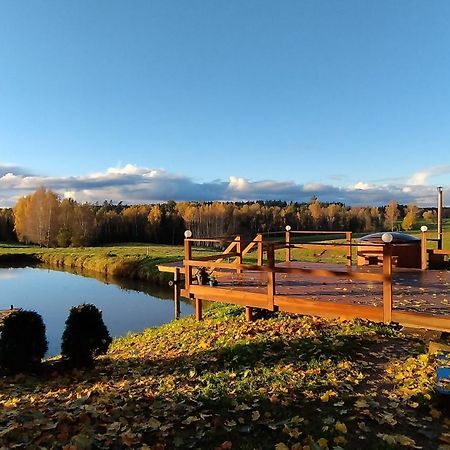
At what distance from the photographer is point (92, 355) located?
7656 mm

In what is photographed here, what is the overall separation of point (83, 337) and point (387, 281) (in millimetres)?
5291

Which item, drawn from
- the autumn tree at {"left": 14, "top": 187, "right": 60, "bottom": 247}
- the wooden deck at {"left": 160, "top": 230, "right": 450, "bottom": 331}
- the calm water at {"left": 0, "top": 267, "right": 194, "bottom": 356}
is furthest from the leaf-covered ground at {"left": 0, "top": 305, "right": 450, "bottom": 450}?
the autumn tree at {"left": 14, "top": 187, "right": 60, "bottom": 247}

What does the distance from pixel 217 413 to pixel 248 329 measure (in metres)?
3.88

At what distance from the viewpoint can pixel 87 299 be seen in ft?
68.2

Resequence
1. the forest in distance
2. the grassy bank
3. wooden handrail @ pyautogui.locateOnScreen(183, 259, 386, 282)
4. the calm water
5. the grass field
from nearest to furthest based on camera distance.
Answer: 1. wooden handrail @ pyautogui.locateOnScreen(183, 259, 386, 282)
2. the calm water
3. the grass field
4. the grassy bank
5. the forest in distance

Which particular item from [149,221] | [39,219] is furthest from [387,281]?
[149,221]

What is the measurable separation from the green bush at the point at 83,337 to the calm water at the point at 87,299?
469cm

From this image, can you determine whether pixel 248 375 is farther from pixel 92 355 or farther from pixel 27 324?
pixel 27 324

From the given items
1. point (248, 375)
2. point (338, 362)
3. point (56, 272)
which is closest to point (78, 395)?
point (248, 375)

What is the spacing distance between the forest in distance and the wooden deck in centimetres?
4512

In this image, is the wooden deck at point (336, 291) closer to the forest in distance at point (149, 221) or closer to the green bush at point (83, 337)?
the green bush at point (83, 337)

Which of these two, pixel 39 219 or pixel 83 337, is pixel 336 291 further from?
pixel 39 219

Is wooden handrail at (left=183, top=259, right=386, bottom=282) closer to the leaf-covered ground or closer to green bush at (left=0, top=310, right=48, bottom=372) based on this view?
the leaf-covered ground

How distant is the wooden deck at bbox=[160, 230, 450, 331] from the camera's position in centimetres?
613
